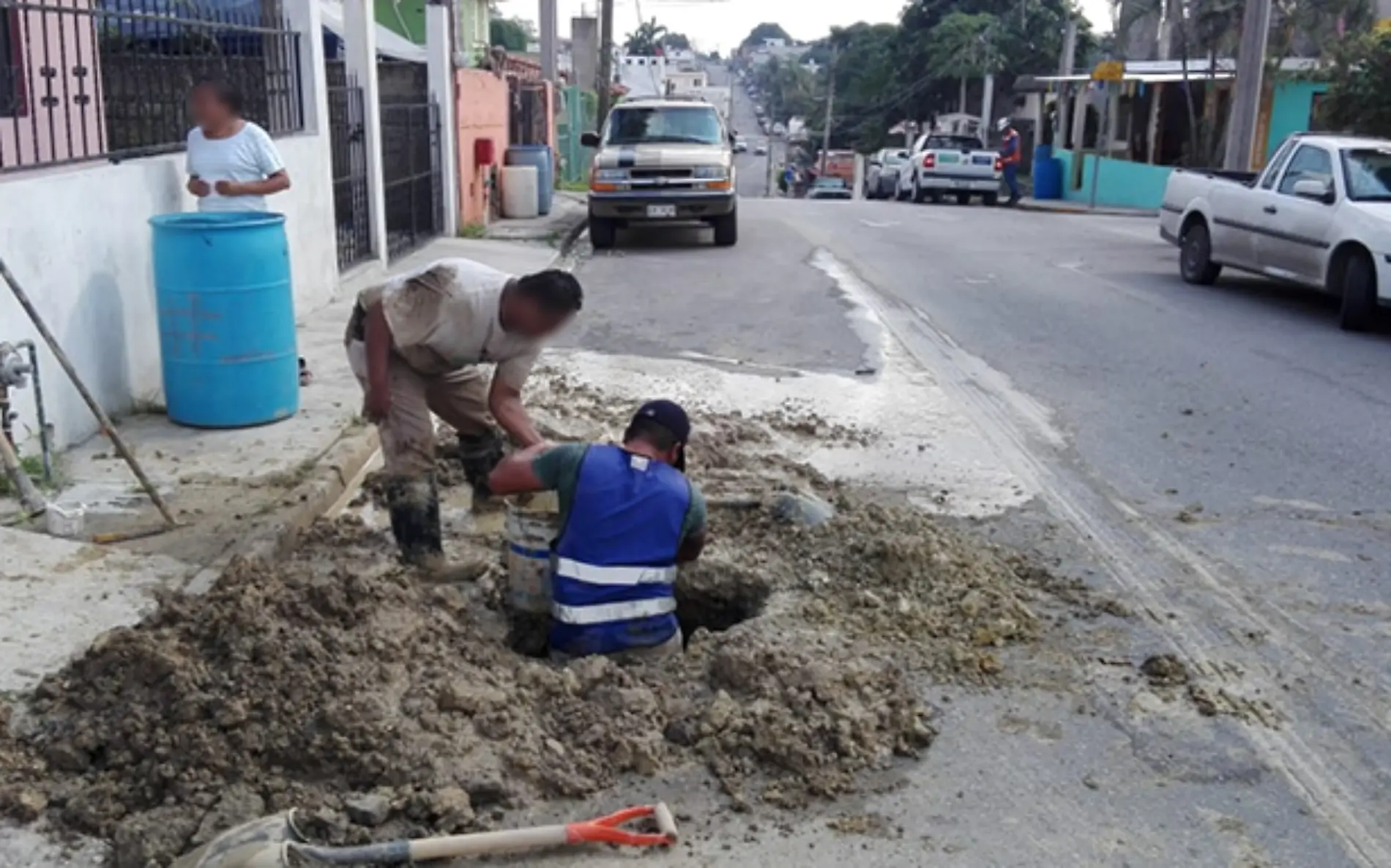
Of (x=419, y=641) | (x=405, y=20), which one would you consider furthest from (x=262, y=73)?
(x=405, y=20)

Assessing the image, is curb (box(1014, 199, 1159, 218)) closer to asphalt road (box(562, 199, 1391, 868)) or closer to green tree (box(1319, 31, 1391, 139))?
green tree (box(1319, 31, 1391, 139))

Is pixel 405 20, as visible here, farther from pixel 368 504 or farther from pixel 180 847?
pixel 180 847

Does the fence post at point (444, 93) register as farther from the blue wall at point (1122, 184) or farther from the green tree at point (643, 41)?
the green tree at point (643, 41)

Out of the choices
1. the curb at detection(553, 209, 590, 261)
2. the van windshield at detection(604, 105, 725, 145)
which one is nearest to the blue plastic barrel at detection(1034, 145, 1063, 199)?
the curb at detection(553, 209, 590, 261)

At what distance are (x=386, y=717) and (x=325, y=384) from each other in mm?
4933

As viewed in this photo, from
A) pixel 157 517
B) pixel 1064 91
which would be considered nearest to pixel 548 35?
pixel 1064 91

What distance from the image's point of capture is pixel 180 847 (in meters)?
3.41

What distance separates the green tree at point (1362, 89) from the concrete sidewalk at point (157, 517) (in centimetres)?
2090

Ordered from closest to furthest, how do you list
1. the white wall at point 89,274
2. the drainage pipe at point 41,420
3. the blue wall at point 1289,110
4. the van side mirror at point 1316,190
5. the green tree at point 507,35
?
1. the drainage pipe at point 41,420
2. the white wall at point 89,274
3. the van side mirror at point 1316,190
4. the blue wall at point 1289,110
5. the green tree at point 507,35

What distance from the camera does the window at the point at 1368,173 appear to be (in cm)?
1248

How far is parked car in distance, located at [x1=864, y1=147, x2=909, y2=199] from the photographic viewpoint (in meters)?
38.0

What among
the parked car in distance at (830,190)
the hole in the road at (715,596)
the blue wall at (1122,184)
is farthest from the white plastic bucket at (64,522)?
the parked car in distance at (830,190)

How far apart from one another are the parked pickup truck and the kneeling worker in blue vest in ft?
30.4

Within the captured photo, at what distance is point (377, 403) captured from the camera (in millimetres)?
5238
